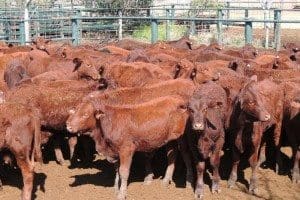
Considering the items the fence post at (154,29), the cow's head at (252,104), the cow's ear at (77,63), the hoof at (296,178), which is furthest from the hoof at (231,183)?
the fence post at (154,29)

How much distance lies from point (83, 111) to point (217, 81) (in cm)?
237

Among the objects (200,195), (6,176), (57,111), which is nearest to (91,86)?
(57,111)

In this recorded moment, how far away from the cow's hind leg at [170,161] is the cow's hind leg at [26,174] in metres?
1.94

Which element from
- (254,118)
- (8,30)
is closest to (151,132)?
(254,118)

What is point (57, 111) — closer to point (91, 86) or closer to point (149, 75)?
point (91, 86)

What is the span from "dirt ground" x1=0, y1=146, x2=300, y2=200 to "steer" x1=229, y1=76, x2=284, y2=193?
0.28 m

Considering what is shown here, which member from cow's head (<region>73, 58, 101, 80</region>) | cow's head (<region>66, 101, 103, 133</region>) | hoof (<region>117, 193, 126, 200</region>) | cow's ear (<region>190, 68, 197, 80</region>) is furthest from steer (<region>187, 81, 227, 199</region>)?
cow's head (<region>73, 58, 101, 80</region>)

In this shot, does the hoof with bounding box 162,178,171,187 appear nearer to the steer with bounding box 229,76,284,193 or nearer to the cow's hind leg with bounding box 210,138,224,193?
the cow's hind leg with bounding box 210,138,224,193

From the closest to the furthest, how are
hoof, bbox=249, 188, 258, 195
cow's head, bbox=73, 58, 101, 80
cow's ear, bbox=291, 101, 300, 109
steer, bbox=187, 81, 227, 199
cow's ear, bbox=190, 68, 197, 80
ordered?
steer, bbox=187, 81, 227, 199 → hoof, bbox=249, 188, 258, 195 → cow's ear, bbox=291, 101, 300, 109 → cow's ear, bbox=190, 68, 197, 80 → cow's head, bbox=73, 58, 101, 80

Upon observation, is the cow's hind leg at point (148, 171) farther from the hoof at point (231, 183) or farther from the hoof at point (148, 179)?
the hoof at point (231, 183)

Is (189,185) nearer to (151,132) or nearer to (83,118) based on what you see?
(151,132)

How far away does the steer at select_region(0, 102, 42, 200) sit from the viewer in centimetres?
664

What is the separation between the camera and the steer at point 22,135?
664 centimetres

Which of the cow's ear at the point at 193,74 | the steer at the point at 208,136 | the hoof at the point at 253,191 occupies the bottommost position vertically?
the hoof at the point at 253,191
